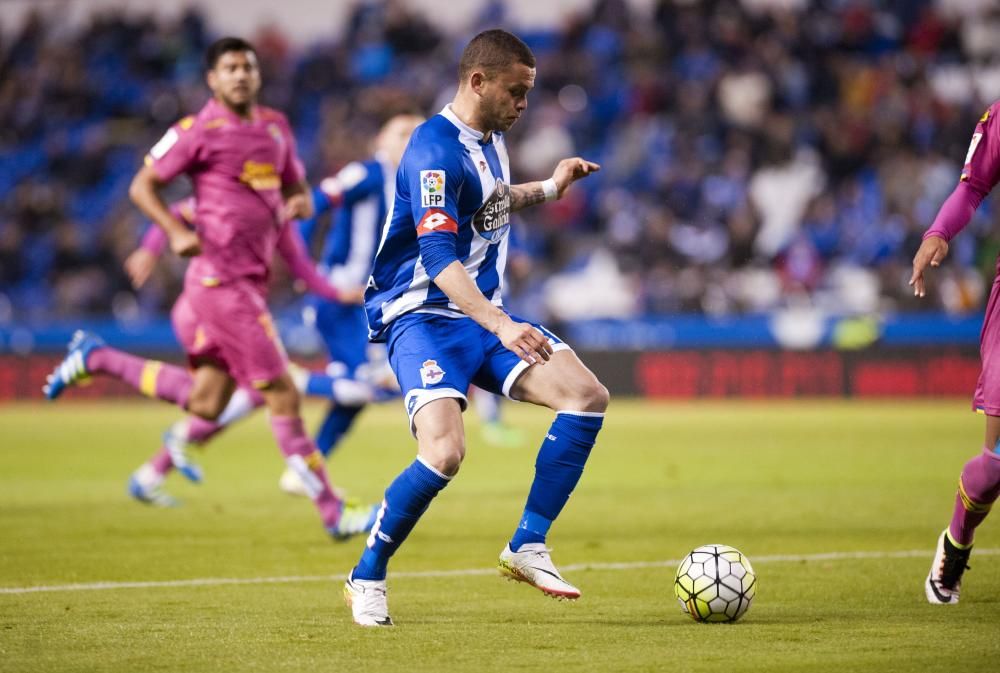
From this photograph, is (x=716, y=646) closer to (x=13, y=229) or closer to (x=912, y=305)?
(x=912, y=305)

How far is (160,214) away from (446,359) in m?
2.95

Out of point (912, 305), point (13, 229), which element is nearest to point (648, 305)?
point (912, 305)

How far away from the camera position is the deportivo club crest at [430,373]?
583 cm

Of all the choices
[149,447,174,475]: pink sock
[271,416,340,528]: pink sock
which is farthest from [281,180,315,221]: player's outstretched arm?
[149,447,174,475]: pink sock

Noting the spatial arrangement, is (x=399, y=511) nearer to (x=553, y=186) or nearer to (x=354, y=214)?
(x=553, y=186)

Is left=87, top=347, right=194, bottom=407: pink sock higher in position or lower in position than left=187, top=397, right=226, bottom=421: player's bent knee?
higher

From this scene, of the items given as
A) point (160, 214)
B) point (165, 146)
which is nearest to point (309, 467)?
point (160, 214)

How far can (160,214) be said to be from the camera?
8.21 m

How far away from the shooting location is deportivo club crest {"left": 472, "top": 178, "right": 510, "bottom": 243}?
6078 millimetres

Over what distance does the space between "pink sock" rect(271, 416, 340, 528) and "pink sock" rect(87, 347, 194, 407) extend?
913 mm

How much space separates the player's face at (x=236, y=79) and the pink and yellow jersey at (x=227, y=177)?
0.09m

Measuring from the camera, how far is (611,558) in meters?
7.71

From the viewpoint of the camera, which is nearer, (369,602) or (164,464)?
(369,602)

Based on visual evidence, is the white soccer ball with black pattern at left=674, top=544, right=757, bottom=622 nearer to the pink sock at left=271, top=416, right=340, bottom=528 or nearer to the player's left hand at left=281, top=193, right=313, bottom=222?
the pink sock at left=271, top=416, right=340, bottom=528
